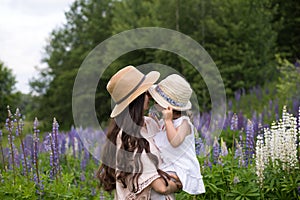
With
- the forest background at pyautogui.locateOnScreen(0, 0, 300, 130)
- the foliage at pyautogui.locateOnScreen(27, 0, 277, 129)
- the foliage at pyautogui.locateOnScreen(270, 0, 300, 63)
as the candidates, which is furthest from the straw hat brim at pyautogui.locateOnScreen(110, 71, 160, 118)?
the foliage at pyautogui.locateOnScreen(270, 0, 300, 63)

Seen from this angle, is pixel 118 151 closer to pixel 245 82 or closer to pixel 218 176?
pixel 218 176

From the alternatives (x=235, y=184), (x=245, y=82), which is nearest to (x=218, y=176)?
(x=235, y=184)

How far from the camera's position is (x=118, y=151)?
2.88 metres

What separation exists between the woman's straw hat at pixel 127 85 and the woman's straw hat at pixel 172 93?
0.23ft

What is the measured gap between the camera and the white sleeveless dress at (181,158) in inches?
114

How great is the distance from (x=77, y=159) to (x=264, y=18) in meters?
9.02

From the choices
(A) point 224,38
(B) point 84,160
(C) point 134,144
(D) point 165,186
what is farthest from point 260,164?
(A) point 224,38

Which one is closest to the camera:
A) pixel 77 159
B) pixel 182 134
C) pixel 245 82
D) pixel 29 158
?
pixel 182 134

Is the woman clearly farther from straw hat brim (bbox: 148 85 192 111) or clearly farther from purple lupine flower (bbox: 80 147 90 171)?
purple lupine flower (bbox: 80 147 90 171)

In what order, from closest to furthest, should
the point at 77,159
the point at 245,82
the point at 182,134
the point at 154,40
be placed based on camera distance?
the point at 182,134
the point at 77,159
the point at 154,40
the point at 245,82

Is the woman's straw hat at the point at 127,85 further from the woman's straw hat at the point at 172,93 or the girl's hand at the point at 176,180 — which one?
the girl's hand at the point at 176,180

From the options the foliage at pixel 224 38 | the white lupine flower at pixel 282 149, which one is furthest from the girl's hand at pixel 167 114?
the foliage at pixel 224 38

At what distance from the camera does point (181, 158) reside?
2926mm

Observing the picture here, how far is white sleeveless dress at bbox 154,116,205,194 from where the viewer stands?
2885 mm
